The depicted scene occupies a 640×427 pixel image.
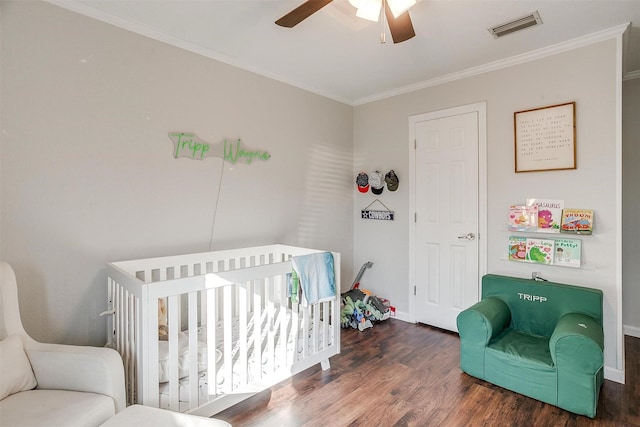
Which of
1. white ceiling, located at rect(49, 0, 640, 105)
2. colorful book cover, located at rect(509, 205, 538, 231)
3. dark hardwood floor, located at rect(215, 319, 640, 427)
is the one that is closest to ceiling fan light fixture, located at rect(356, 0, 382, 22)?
white ceiling, located at rect(49, 0, 640, 105)

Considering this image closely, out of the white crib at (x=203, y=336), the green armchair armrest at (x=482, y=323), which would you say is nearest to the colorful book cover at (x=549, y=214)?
the green armchair armrest at (x=482, y=323)

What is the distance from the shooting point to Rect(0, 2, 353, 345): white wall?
1868mm

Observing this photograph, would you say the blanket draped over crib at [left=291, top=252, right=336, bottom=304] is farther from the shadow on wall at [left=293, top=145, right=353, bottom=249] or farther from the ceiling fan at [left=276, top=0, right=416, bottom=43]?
the ceiling fan at [left=276, top=0, right=416, bottom=43]

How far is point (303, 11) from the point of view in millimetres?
1688

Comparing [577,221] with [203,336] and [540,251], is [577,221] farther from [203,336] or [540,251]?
[203,336]

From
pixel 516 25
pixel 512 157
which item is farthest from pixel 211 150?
pixel 512 157

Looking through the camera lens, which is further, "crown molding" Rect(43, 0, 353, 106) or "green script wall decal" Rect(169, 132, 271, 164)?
"green script wall decal" Rect(169, 132, 271, 164)

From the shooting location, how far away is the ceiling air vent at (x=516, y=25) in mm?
2158

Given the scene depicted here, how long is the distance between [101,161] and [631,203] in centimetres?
430

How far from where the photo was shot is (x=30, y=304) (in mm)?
1913

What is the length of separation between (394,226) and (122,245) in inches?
99.0

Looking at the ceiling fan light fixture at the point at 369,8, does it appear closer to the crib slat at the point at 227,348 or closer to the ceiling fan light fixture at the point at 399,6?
the ceiling fan light fixture at the point at 399,6

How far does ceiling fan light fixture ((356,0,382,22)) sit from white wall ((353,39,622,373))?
5.52 ft

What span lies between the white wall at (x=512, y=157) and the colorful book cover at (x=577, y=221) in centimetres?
6
